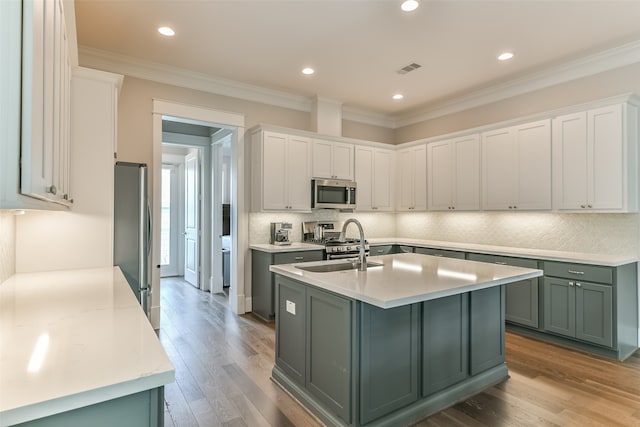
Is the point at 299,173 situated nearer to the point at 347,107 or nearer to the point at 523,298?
the point at 347,107

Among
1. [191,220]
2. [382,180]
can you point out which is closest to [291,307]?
[382,180]

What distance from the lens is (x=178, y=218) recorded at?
7.39m

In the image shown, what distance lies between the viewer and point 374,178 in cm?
560

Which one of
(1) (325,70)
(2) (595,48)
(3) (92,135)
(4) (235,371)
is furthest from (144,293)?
(2) (595,48)

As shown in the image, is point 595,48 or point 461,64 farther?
point 461,64

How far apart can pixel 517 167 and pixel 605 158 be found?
868 mm

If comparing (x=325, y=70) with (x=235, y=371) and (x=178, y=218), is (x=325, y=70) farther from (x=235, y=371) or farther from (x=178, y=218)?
(x=178, y=218)

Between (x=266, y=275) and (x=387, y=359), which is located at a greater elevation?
(x=266, y=275)

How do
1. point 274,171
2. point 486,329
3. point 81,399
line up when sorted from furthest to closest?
point 274,171, point 486,329, point 81,399

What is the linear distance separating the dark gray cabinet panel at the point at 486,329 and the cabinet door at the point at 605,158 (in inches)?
66.5

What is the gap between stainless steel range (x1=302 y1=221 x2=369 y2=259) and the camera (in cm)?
464

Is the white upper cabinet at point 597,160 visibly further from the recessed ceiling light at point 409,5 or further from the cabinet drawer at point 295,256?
the cabinet drawer at point 295,256

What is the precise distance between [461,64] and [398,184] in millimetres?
2257

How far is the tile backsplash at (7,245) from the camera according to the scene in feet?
6.17
